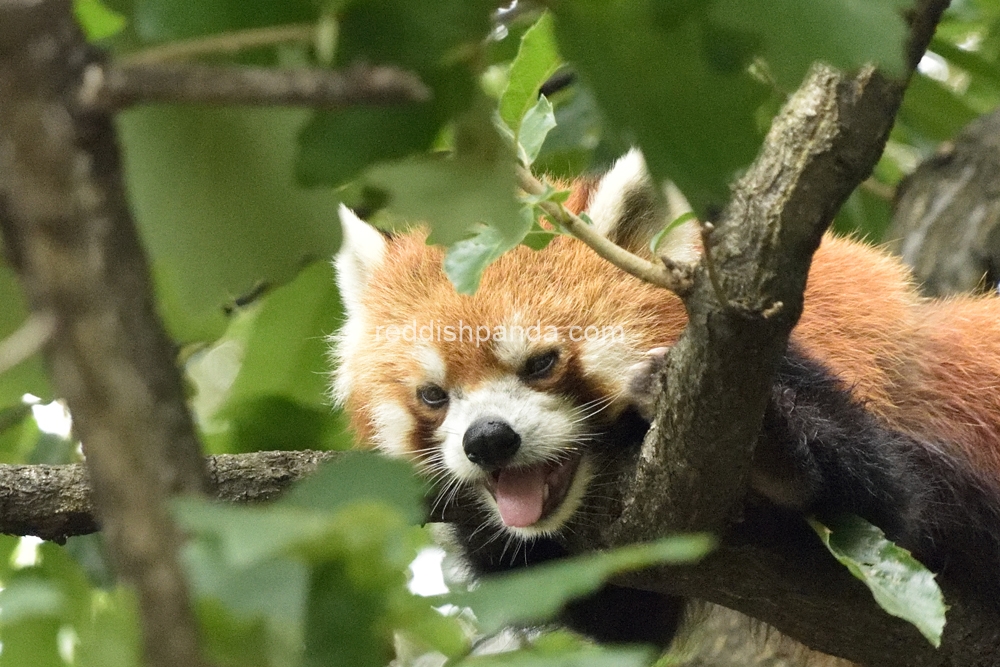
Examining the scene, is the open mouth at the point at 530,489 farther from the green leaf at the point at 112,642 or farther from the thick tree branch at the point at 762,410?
the green leaf at the point at 112,642

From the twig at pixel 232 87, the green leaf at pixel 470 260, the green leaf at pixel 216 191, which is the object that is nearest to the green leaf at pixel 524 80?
the green leaf at pixel 470 260

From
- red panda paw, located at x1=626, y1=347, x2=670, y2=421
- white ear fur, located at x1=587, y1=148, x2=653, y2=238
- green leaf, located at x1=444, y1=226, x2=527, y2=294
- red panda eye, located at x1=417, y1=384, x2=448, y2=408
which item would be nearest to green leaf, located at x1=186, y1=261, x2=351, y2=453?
red panda eye, located at x1=417, y1=384, x2=448, y2=408

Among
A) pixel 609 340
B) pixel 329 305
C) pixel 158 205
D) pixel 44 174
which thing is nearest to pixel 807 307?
pixel 609 340

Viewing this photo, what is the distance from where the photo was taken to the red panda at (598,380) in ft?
7.86

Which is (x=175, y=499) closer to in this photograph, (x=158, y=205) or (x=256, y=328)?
(x=158, y=205)

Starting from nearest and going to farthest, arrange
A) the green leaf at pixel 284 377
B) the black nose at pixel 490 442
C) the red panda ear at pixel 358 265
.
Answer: the green leaf at pixel 284 377 < the black nose at pixel 490 442 < the red panda ear at pixel 358 265

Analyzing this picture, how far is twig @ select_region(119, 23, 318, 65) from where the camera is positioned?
632mm

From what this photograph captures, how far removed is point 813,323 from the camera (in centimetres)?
252

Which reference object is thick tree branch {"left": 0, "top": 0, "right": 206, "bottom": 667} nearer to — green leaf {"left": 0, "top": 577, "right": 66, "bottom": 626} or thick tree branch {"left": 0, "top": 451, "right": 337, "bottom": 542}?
green leaf {"left": 0, "top": 577, "right": 66, "bottom": 626}

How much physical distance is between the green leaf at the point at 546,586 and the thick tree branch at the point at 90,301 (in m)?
0.15

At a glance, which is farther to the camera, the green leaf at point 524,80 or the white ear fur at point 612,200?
the white ear fur at point 612,200

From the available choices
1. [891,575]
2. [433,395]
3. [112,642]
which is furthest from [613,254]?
[433,395]

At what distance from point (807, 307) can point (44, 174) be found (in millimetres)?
2267

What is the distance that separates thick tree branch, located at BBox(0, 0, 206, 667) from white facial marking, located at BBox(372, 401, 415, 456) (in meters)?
2.20
